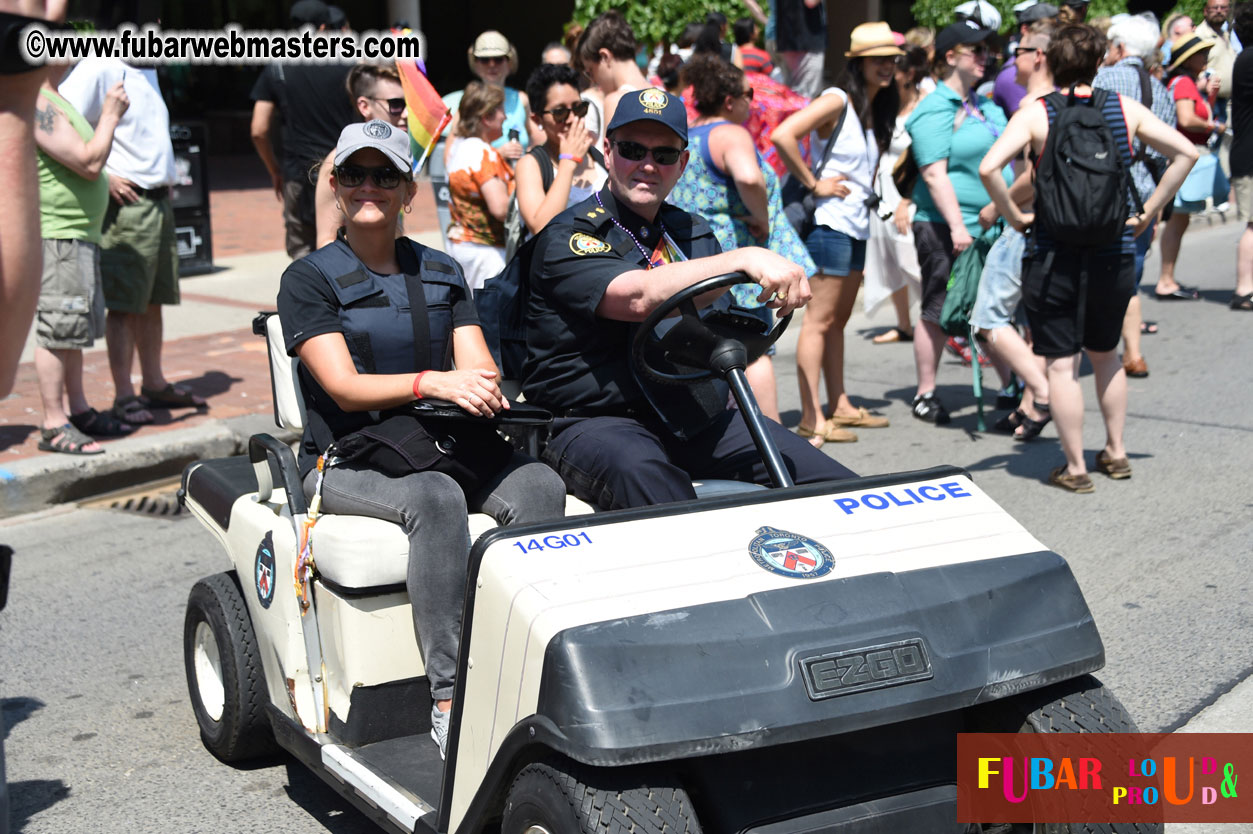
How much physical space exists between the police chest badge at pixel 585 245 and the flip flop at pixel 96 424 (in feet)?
12.8

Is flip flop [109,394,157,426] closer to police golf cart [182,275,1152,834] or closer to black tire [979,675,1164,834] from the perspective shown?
police golf cart [182,275,1152,834]

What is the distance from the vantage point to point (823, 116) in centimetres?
637

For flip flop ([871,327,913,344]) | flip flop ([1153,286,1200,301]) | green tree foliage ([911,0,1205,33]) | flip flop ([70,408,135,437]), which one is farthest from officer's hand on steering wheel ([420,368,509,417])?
green tree foliage ([911,0,1205,33])

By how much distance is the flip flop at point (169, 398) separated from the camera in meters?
7.00

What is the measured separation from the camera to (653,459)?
3.14m

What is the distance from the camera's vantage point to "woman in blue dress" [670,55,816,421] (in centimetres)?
570

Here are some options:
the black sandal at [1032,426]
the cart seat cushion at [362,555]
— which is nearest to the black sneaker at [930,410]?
the black sandal at [1032,426]

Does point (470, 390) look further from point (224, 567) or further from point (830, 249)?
point (830, 249)

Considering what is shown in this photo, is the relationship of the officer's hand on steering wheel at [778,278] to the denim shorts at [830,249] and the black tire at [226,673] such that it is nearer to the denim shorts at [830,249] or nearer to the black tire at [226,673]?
the black tire at [226,673]

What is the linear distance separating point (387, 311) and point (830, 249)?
362 centimetres

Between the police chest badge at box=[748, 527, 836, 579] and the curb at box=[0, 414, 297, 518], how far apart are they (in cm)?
438

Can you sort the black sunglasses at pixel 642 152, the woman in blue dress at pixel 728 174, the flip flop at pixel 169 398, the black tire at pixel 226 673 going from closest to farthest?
1. the black tire at pixel 226 673
2. the black sunglasses at pixel 642 152
3. the woman in blue dress at pixel 728 174
4. the flip flop at pixel 169 398

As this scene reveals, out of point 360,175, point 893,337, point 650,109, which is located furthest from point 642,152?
point 893,337

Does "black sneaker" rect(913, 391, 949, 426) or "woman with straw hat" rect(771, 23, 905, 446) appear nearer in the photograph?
"woman with straw hat" rect(771, 23, 905, 446)
